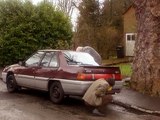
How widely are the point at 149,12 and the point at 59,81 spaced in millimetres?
4198

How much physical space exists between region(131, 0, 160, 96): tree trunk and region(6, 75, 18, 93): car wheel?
4.10 meters

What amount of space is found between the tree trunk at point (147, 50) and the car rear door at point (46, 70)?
3301mm

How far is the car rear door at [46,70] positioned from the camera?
12.0m

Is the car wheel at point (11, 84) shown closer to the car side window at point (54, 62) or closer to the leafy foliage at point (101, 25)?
the car side window at point (54, 62)

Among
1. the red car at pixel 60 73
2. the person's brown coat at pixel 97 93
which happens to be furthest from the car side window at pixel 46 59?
the person's brown coat at pixel 97 93

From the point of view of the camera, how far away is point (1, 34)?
→ 22281mm

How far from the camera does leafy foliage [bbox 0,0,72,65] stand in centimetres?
2197

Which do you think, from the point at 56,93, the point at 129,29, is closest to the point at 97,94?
the point at 56,93

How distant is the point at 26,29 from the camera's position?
22.1m

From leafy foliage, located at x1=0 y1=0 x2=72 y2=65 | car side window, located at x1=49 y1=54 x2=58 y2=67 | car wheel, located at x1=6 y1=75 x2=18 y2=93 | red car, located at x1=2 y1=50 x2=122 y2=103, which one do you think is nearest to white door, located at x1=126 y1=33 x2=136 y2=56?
leafy foliage, located at x1=0 y1=0 x2=72 y2=65

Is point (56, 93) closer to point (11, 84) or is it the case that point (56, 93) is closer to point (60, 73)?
point (60, 73)

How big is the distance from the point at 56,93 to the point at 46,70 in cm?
86

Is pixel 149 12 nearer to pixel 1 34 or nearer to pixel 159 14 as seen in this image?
pixel 159 14

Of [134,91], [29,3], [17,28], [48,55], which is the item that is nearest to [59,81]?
[48,55]
